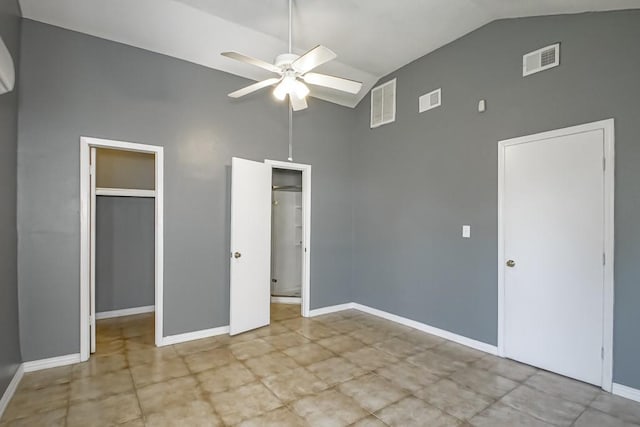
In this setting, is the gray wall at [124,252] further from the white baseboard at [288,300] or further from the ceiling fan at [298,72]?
the ceiling fan at [298,72]

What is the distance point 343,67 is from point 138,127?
2608 millimetres

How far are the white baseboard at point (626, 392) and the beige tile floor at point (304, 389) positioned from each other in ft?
0.22

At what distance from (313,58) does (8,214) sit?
282cm

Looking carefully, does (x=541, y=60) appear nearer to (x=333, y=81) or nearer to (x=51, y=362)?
(x=333, y=81)

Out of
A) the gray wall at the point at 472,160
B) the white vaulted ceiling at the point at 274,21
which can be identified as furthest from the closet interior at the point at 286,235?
the white vaulted ceiling at the point at 274,21

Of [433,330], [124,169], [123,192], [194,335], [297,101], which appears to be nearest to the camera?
[297,101]

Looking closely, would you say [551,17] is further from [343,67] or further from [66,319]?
[66,319]

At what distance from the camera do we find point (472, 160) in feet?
11.6

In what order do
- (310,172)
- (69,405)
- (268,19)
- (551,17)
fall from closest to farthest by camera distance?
(69,405)
(551,17)
(268,19)
(310,172)

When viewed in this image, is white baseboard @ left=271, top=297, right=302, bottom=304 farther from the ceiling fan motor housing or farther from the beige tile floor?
the ceiling fan motor housing

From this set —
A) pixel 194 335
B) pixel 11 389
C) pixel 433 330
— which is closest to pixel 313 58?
pixel 194 335

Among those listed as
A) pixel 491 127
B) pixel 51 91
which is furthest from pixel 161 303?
pixel 491 127

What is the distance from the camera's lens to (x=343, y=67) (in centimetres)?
418

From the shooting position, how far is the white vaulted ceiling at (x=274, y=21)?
2.89 meters
